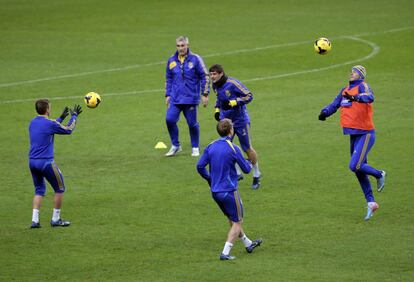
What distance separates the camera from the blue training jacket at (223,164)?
14.7m

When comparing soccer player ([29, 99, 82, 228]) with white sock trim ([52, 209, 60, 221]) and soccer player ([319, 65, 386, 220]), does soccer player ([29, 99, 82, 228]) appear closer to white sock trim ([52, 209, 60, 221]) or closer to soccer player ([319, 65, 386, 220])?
white sock trim ([52, 209, 60, 221])

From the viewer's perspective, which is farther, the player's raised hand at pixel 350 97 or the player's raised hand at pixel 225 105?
the player's raised hand at pixel 225 105

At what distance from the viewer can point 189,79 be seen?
72.7 feet

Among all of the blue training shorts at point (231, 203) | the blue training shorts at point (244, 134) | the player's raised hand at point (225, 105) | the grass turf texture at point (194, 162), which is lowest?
the grass turf texture at point (194, 162)

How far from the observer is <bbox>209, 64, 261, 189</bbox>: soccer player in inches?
760

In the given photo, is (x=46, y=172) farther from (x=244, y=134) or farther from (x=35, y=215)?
(x=244, y=134)

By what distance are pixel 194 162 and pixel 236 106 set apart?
9.18 ft

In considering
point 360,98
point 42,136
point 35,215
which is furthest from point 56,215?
point 360,98

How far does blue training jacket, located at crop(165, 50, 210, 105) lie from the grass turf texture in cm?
137

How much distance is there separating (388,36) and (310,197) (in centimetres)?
2017

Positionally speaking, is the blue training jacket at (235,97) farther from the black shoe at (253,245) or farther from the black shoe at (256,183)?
the black shoe at (253,245)

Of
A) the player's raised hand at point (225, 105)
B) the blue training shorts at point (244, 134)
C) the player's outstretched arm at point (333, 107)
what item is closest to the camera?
the player's outstretched arm at point (333, 107)

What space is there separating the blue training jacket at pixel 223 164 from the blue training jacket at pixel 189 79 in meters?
7.32

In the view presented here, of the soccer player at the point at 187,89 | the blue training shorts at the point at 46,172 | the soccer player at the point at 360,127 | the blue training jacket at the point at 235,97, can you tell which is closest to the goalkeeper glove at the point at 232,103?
the blue training jacket at the point at 235,97
